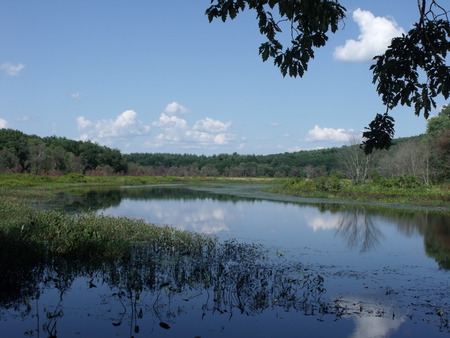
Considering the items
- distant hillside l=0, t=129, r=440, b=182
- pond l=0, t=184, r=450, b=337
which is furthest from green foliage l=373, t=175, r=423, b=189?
pond l=0, t=184, r=450, b=337

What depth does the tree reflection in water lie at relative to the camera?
18330 millimetres

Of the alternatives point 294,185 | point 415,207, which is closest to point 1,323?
point 415,207

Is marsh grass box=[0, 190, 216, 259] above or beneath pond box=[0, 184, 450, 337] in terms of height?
above

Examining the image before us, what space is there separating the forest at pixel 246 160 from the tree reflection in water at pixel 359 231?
11.0 metres

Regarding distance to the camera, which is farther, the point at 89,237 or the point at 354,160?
the point at 354,160

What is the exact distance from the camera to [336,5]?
17.0ft

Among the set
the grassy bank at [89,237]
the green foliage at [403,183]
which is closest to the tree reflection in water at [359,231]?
the grassy bank at [89,237]

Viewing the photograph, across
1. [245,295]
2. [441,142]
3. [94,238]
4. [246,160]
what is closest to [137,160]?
[246,160]

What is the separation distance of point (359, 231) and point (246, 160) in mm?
129702

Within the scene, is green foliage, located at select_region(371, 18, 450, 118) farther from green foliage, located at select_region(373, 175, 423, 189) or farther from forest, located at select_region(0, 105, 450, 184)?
green foliage, located at select_region(373, 175, 423, 189)

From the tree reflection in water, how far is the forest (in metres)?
11.0

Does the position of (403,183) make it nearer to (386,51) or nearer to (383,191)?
(383,191)

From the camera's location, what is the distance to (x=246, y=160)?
497 ft

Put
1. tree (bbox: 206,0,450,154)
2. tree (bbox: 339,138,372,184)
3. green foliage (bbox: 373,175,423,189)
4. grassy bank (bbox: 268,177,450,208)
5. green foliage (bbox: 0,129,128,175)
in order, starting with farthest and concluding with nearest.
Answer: green foliage (bbox: 0,129,128,175)
tree (bbox: 339,138,372,184)
green foliage (bbox: 373,175,423,189)
grassy bank (bbox: 268,177,450,208)
tree (bbox: 206,0,450,154)
